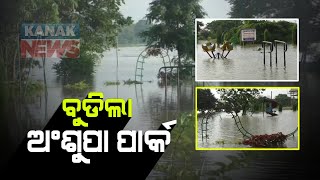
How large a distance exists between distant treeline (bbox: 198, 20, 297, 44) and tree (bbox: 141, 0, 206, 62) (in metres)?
0.08

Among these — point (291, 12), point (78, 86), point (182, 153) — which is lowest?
point (182, 153)

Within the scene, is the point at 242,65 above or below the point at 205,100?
above

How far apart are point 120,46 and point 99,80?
257 mm

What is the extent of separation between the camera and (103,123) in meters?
2.70

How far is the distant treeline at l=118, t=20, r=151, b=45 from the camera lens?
2.71m

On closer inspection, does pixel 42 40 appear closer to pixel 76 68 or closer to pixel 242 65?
pixel 76 68

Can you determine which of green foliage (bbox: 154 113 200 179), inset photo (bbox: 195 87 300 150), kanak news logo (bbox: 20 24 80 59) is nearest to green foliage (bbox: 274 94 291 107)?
inset photo (bbox: 195 87 300 150)

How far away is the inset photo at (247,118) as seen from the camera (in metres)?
2.70

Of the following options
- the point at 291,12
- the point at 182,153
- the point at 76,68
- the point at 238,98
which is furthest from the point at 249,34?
the point at 76,68

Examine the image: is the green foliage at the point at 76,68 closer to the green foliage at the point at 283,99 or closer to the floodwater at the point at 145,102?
the floodwater at the point at 145,102

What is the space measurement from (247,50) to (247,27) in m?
0.15

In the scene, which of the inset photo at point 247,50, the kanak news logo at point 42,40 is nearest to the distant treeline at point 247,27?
the inset photo at point 247,50

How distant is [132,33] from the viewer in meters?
2.72

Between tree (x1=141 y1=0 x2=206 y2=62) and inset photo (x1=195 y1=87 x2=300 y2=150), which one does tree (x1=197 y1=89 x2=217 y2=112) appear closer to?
inset photo (x1=195 y1=87 x2=300 y2=150)
